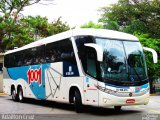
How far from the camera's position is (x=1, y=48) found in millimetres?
43125

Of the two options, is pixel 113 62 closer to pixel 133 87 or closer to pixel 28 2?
pixel 133 87

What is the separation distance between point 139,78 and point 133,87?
57 centimetres

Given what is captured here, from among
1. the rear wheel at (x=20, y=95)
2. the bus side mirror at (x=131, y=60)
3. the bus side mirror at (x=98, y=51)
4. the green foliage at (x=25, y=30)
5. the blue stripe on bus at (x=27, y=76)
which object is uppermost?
the green foliage at (x=25, y=30)

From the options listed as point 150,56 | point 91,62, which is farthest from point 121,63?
point 150,56

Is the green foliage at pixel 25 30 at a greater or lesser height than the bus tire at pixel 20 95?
greater

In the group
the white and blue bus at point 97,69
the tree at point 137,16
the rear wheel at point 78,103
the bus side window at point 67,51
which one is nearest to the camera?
the white and blue bus at point 97,69

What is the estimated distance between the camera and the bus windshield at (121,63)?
49.3 feet

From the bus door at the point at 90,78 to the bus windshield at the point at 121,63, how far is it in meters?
0.41

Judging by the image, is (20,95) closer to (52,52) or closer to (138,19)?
(52,52)

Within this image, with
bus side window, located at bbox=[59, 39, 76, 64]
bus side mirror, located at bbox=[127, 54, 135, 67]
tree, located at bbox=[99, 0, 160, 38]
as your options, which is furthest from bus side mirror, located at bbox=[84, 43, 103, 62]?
tree, located at bbox=[99, 0, 160, 38]

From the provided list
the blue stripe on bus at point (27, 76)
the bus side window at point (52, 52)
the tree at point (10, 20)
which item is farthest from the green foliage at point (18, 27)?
the bus side window at point (52, 52)

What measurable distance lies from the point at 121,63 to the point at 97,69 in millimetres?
999

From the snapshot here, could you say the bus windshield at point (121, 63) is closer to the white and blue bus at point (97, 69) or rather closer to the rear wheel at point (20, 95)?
the white and blue bus at point (97, 69)

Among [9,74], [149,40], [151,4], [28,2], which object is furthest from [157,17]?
[9,74]
